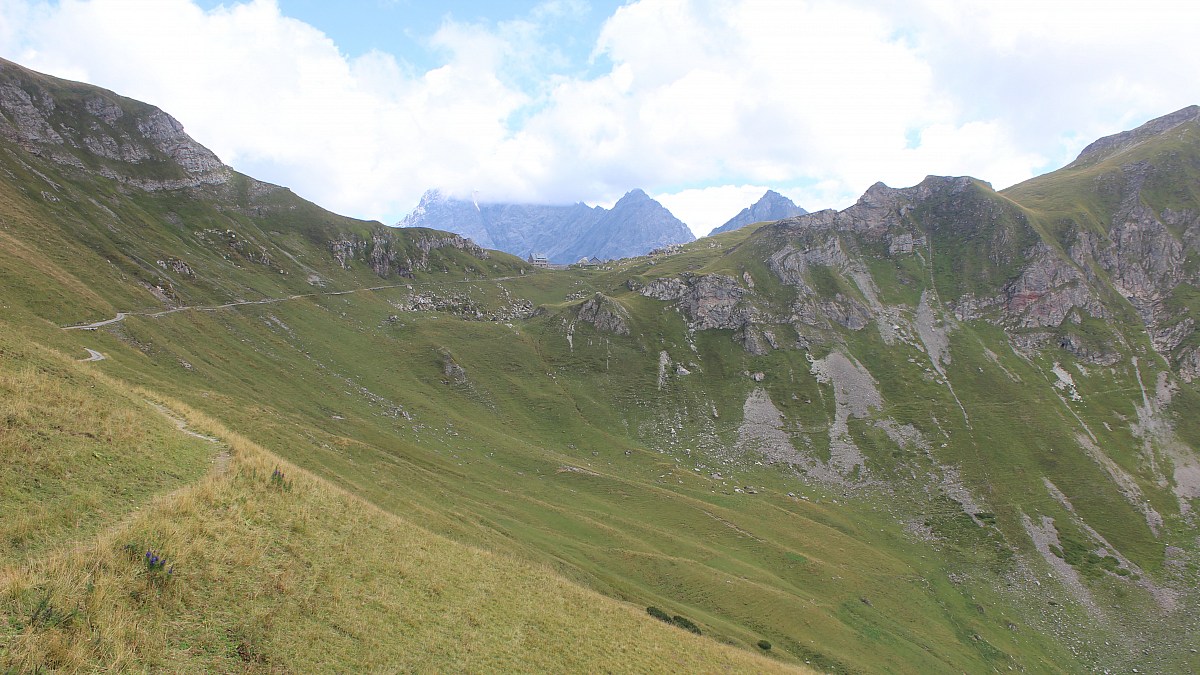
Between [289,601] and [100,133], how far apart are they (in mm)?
218841

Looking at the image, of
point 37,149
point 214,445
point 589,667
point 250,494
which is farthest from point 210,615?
point 37,149

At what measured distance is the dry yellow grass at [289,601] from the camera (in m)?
11.3

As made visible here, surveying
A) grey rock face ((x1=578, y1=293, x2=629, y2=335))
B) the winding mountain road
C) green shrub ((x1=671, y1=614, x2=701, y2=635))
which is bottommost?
green shrub ((x1=671, y1=614, x2=701, y2=635))

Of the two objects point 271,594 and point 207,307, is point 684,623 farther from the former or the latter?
point 207,307

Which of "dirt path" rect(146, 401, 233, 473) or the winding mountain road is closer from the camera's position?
"dirt path" rect(146, 401, 233, 473)

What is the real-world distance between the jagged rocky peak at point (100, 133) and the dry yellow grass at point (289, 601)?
603 feet

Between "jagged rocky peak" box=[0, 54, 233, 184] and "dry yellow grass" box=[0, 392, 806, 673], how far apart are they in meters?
184

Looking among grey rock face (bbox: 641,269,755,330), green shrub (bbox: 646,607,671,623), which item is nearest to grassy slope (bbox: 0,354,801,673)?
green shrub (bbox: 646,607,671,623)

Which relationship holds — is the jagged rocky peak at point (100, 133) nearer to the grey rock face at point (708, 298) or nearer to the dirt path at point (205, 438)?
the grey rock face at point (708, 298)

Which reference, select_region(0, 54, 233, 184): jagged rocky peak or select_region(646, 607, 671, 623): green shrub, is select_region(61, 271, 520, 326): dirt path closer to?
select_region(0, 54, 233, 184): jagged rocky peak

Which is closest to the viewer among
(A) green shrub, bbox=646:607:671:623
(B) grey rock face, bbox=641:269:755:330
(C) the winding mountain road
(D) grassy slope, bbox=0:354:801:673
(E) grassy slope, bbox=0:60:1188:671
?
(D) grassy slope, bbox=0:354:801:673

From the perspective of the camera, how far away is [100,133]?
515 ft

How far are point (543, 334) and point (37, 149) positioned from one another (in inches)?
5816

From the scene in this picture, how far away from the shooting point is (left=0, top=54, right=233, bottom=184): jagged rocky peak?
13900cm
